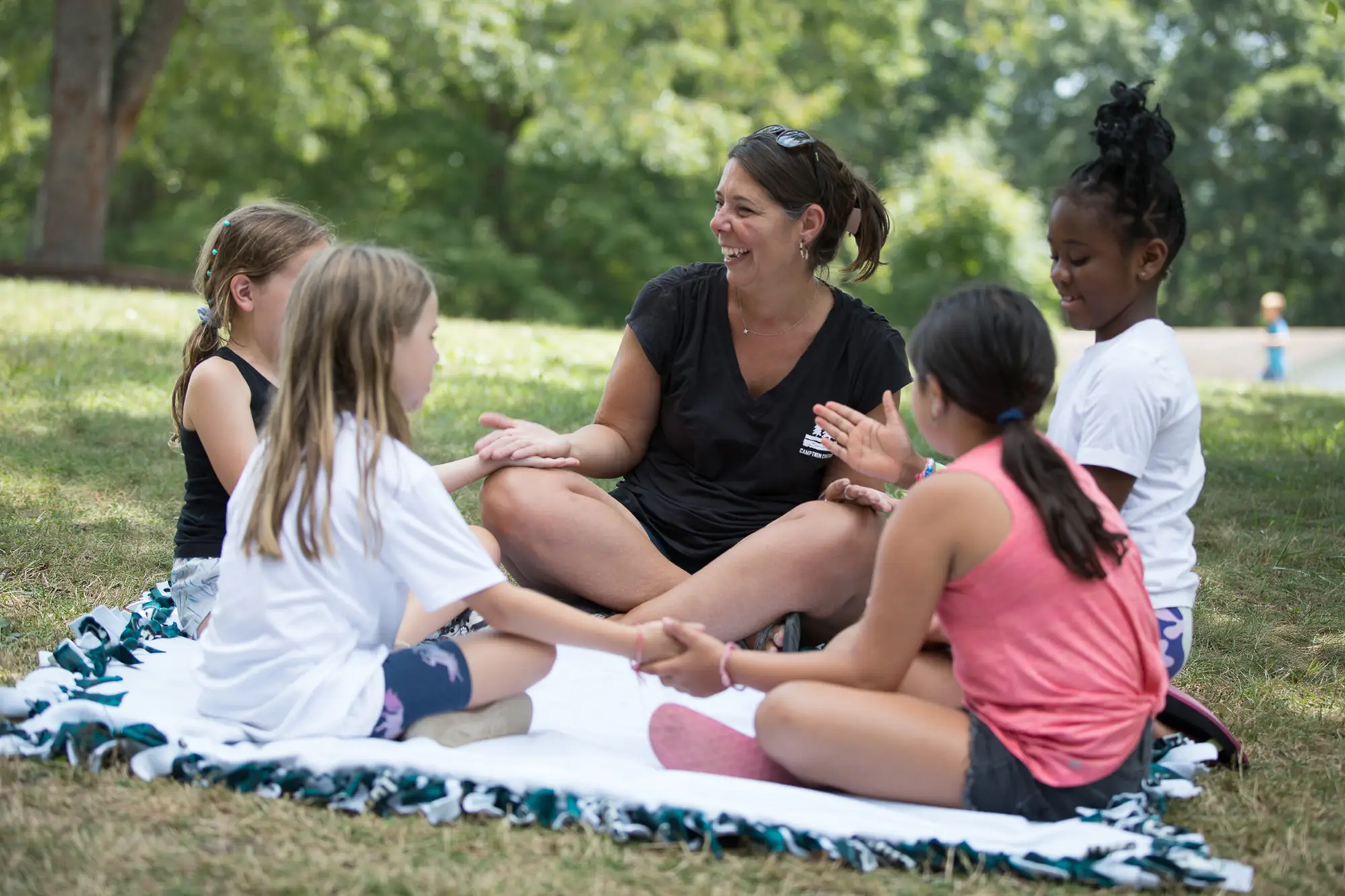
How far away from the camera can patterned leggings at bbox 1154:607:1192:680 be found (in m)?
2.87

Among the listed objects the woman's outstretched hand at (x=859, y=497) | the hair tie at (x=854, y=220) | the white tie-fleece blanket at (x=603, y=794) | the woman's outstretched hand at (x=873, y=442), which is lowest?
the white tie-fleece blanket at (x=603, y=794)

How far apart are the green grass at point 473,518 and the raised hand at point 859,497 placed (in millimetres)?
1019

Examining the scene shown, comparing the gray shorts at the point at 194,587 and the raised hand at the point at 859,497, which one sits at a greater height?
the raised hand at the point at 859,497

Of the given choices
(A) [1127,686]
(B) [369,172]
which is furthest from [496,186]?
(A) [1127,686]

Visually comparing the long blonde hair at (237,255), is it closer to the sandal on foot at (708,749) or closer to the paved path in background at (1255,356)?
the sandal on foot at (708,749)

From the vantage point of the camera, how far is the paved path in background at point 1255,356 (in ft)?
52.2

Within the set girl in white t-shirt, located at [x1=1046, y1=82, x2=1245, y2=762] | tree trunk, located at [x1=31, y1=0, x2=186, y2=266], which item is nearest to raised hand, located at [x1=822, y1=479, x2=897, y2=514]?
girl in white t-shirt, located at [x1=1046, y1=82, x2=1245, y2=762]

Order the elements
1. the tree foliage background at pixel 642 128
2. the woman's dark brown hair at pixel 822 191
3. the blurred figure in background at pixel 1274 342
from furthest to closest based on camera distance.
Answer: the tree foliage background at pixel 642 128, the blurred figure in background at pixel 1274 342, the woman's dark brown hair at pixel 822 191

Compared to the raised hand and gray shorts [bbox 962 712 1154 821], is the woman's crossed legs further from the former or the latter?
gray shorts [bbox 962 712 1154 821]

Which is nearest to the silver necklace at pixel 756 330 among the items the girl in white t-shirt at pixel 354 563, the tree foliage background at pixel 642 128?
the girl in white t-shirt at pixel 354 563

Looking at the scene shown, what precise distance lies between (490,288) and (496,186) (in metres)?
3.03

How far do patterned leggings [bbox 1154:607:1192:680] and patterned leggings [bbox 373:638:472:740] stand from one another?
61.4 inches

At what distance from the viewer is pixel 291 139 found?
687 inches

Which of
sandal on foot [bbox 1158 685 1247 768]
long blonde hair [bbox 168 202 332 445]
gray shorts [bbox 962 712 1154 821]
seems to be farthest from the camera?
long blonde hair [bbox 168 202 332 445]
